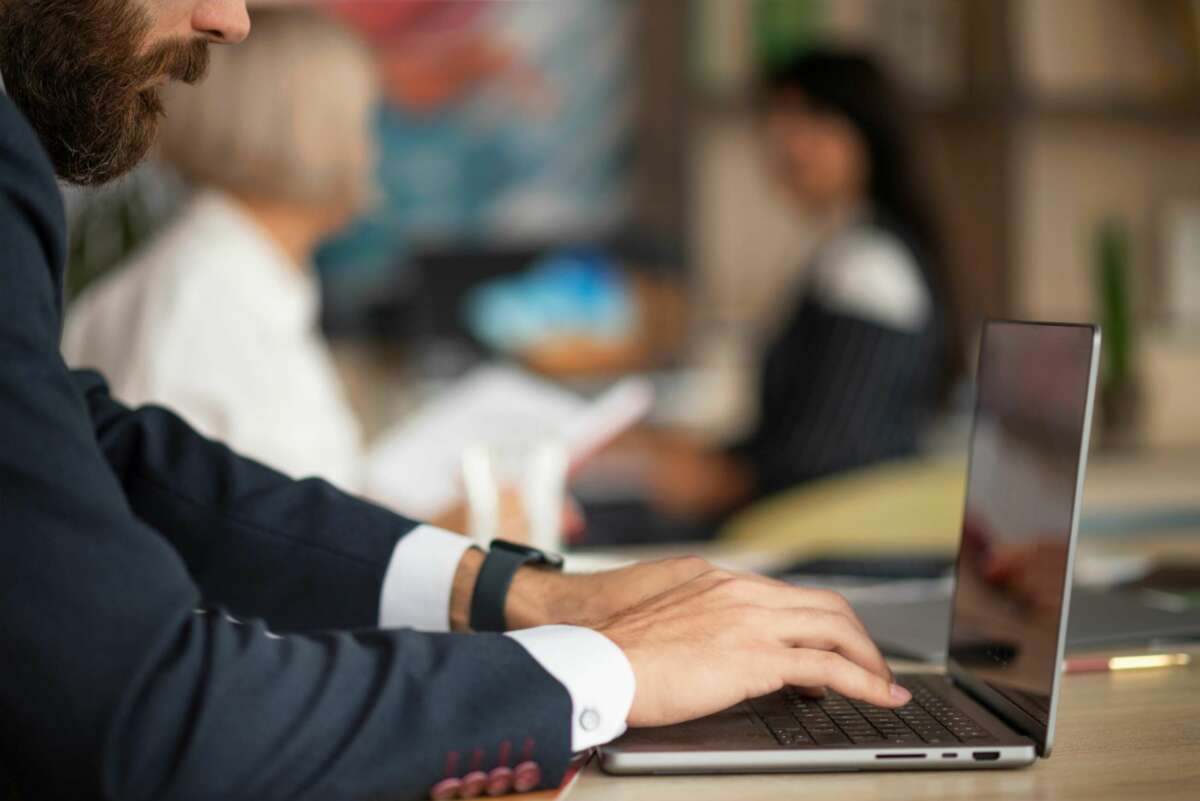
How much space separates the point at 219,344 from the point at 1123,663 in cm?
114

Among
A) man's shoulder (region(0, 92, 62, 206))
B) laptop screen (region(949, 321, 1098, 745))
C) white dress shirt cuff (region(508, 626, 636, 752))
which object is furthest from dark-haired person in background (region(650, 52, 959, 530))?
man's shoulder (region(0, 92, 62, 206))

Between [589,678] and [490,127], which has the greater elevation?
[589,678]

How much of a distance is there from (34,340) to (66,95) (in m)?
0.26

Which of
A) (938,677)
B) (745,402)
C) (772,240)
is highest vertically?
(938,677)

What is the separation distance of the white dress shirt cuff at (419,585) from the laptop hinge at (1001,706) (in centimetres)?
34

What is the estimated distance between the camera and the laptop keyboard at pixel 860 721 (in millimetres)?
799

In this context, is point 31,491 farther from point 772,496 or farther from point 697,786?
point 772,496

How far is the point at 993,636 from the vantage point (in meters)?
0.91

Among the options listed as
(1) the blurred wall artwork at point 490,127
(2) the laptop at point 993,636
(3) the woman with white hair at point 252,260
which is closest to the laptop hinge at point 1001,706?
(2) the laptop at point 993,636

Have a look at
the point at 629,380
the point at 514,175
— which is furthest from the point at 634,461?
the point at 514,175

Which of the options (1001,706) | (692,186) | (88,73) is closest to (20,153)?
(88,73)

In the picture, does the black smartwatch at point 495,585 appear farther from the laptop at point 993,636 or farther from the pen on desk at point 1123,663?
the pen on desk at point 1123,663

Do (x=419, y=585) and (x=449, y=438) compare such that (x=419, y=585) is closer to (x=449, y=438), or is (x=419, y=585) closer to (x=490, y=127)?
(x=449, y=438)

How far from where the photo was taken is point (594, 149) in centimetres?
383
